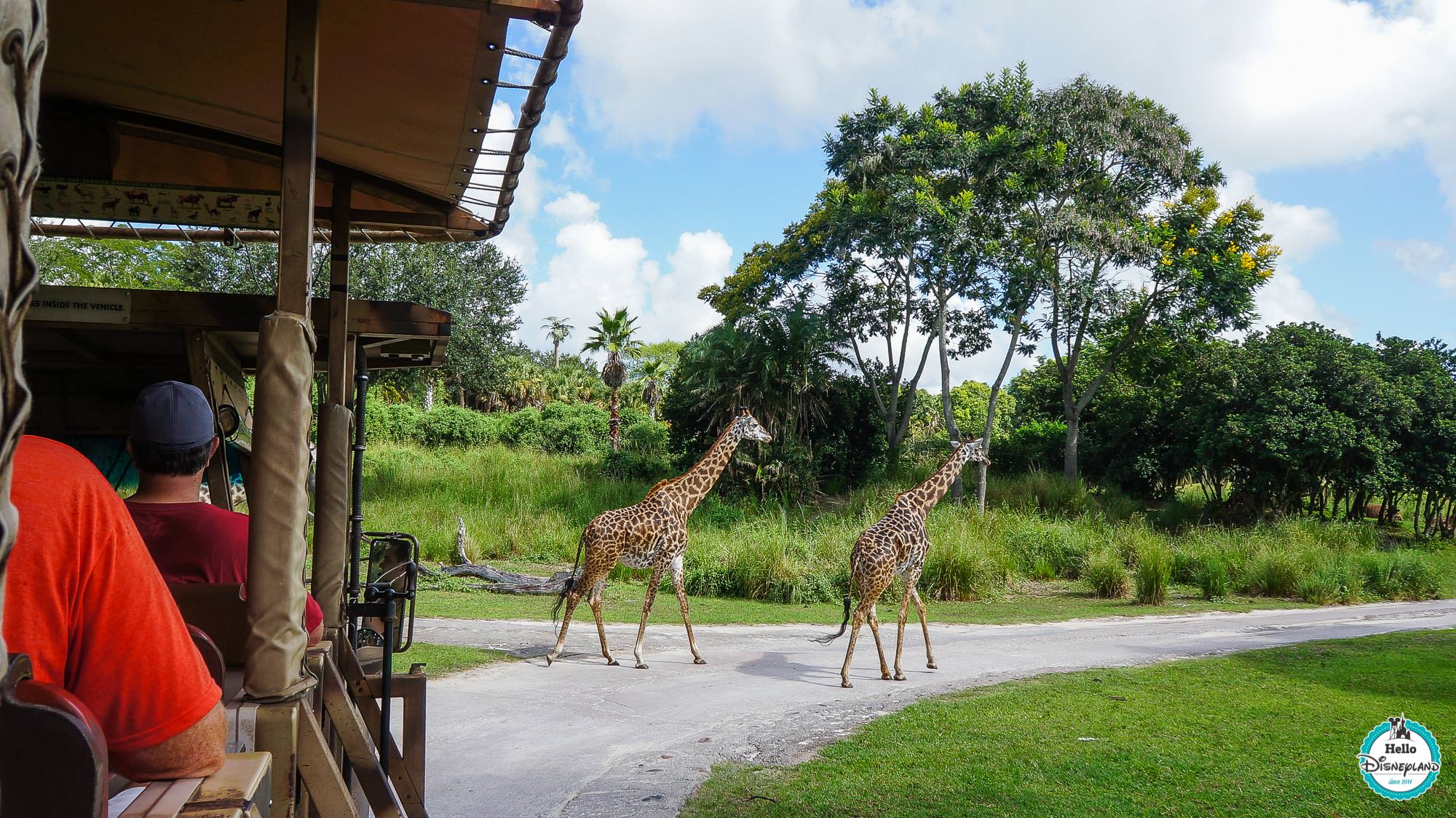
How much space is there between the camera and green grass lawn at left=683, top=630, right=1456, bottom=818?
541 cm

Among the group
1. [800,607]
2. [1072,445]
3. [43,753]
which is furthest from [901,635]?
[1072,445]

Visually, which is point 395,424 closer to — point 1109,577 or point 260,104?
point 1109,577

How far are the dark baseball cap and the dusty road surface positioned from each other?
3.16 m

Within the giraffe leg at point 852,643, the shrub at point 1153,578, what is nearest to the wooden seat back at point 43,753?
the giraffe leg at point 852,643

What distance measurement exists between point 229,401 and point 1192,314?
2270 centimetres

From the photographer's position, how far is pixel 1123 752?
641 cm

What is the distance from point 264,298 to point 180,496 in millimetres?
2314

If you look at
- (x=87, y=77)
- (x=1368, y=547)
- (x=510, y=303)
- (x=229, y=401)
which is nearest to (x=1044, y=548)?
(x=1368, y=547)

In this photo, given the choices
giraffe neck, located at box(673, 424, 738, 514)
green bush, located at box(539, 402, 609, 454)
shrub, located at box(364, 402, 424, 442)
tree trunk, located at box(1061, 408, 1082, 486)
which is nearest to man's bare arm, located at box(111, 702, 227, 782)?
giraffe neck, located at box(673, 424, 738, 514)

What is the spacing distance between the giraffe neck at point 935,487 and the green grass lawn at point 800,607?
319 cm

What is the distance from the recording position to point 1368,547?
1955 centimetres

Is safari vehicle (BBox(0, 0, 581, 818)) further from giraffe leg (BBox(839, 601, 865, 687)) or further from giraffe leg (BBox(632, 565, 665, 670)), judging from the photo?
giraffe leg (BBox(839, 601, 865, 687))

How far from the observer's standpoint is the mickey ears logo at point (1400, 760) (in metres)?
5.82

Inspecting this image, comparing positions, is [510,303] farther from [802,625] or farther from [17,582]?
[17,582]
